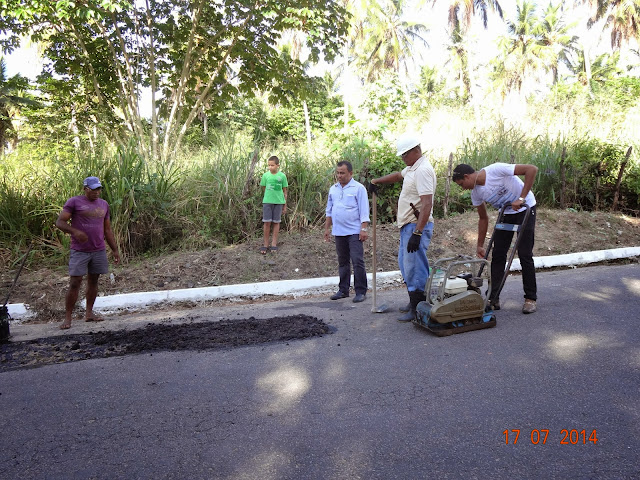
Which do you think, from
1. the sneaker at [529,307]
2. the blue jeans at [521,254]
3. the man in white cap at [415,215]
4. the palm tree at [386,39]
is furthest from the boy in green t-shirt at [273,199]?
the palm tree at [386,39]

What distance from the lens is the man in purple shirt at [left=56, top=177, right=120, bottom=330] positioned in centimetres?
596

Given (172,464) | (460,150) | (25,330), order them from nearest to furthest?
1. (172,464)
2. (25,330)
3. (460,150)

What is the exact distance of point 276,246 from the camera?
9.15m

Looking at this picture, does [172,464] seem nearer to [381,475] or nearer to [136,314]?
[381,475]

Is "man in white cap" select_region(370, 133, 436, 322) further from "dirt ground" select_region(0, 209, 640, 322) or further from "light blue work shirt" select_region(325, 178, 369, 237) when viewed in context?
→ "dirt ground" select_region(0, 209, 640, 322)

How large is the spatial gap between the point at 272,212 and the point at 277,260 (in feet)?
3.33

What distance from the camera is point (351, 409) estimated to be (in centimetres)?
326

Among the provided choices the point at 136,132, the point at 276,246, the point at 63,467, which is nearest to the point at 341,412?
the point at 63,467

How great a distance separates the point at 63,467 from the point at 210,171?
811cm

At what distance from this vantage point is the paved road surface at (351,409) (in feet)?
8.63

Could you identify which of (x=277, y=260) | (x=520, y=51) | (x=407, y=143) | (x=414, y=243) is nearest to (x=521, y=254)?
(x=414, y=243)

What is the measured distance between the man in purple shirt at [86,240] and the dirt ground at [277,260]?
99 cm
